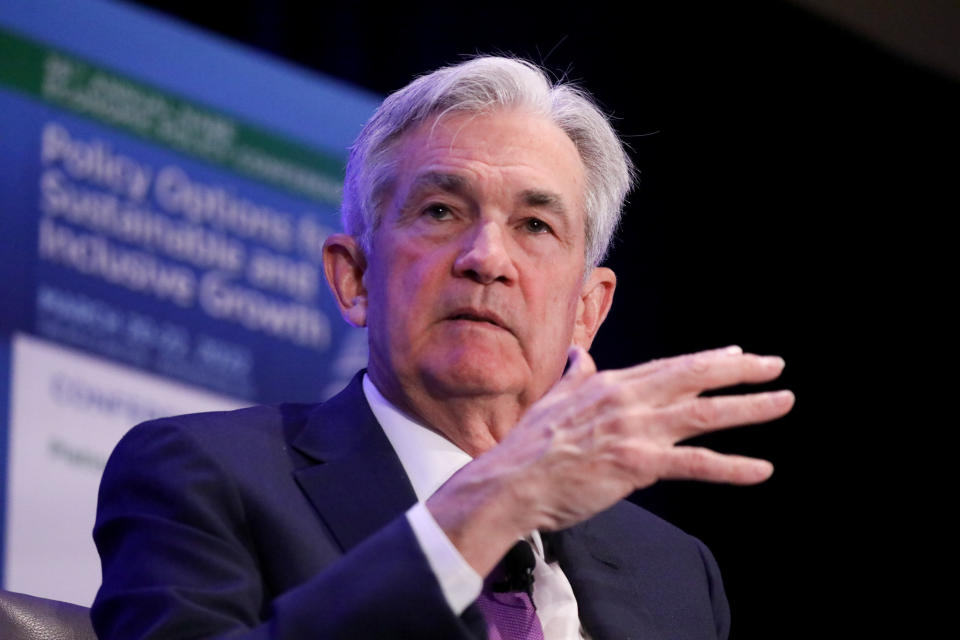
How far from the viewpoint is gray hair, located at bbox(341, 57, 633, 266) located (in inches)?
83.2

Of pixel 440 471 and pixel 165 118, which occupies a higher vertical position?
pixel 165 118

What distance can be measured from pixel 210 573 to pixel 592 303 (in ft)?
3.26

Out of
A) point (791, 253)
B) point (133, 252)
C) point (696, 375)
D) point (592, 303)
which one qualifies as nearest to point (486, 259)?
point (592, 303)

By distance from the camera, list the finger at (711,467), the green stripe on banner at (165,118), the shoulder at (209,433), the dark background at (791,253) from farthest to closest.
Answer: the dark background at (791,253) < the green stripe on banner at (165,118) < the shoulder at (209,433) < the finger at (711,467)

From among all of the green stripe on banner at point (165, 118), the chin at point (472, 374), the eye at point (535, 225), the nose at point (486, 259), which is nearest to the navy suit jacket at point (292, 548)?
the chin at point (472, 374)

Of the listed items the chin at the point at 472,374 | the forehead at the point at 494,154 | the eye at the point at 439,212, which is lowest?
the chin at the point at 472,374

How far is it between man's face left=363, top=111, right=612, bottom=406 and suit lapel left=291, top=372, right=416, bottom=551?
0.36 ft

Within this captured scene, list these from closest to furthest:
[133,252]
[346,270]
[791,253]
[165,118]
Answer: [346,270] → [133,252] → [165,118] → [791,253]

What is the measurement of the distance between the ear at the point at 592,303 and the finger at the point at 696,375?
86cm

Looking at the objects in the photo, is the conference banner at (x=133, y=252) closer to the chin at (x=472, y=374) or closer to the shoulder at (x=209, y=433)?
the shoulder at (x=209, y=433)

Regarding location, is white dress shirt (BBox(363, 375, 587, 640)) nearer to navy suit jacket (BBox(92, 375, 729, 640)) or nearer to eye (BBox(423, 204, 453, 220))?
navy suit jacket (BBox(92, 375, 729, 640))

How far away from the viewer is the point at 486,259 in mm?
1917

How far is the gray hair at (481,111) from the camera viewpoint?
2113mm

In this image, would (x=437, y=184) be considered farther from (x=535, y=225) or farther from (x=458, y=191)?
(x=535, y=225)
